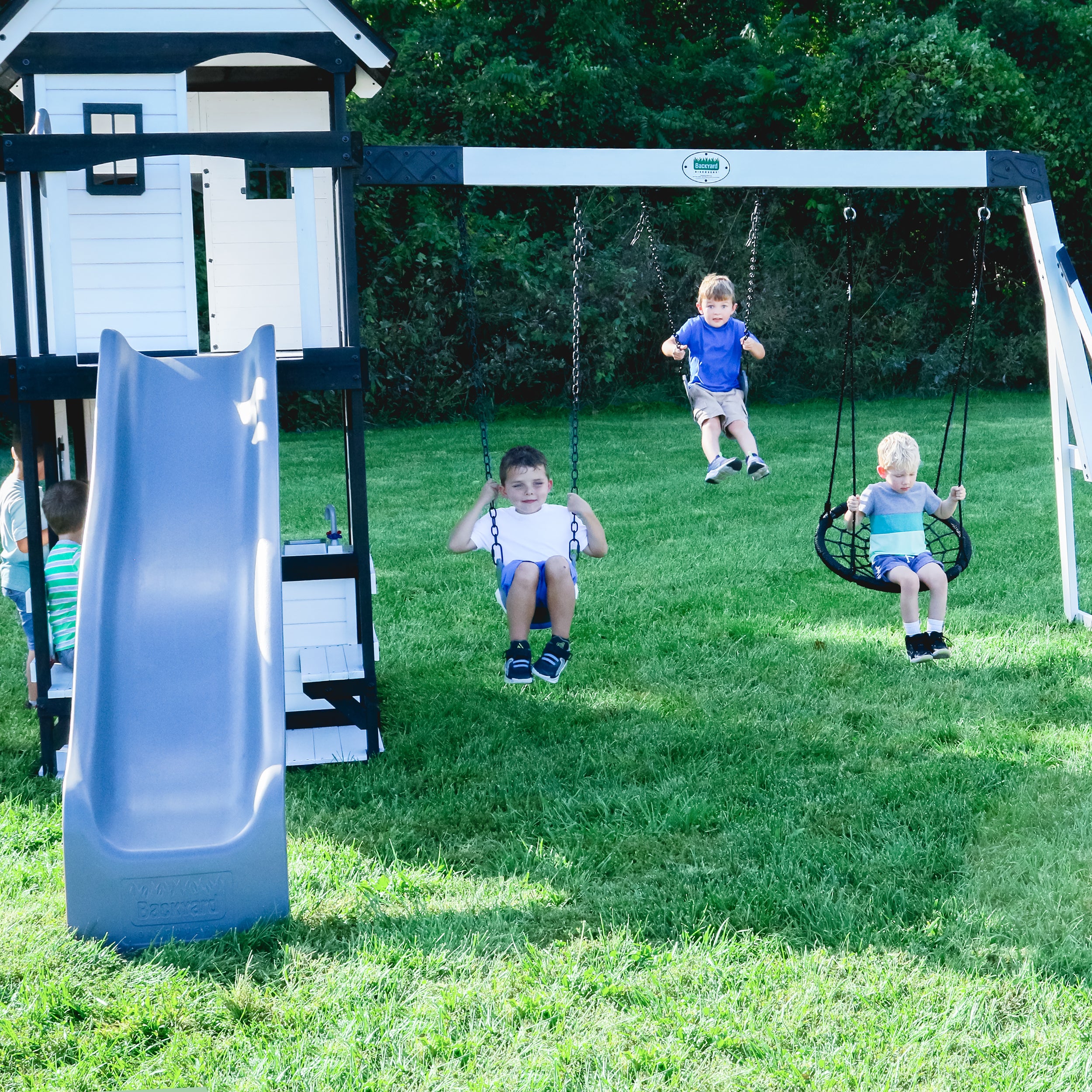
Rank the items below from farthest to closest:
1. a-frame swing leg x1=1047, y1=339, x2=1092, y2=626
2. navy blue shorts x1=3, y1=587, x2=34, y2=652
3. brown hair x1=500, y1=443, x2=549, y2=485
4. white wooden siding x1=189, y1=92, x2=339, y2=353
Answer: a-frame swing leg x1=1047, y1=339, x2=1092, y2=626, white wooden siding x1=189, y1=92, x2=339, y2=353, navy blue shorts x1=3, y1=587, x2=34, y2=652, brown hair x1=500, y1=443, x2=549, y2=485

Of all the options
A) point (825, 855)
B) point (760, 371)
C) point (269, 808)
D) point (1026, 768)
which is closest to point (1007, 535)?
point (1026, 768)

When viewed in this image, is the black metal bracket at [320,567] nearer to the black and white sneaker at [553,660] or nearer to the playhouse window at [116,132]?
the black and white sneaker at [553,660]

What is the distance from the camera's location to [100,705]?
4.18m

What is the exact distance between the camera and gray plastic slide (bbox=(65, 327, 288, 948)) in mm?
3814

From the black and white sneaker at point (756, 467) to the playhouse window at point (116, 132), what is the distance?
3.43m

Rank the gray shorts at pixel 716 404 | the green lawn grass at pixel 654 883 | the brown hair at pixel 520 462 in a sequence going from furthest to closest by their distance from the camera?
1. the gray shorts at pixel 716 404
2. the brown hair at pixel 520 462
3. the green lawn grass at pixel 654 883

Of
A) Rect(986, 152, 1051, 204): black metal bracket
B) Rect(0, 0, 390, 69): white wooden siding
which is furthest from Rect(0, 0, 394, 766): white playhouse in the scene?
Rect(986, 152, 1051, 204): black metal bracket

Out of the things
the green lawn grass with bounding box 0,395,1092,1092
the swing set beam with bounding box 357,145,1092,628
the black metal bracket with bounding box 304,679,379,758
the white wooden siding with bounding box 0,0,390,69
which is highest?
the white wooden siding with bounding box 0,0,390,69

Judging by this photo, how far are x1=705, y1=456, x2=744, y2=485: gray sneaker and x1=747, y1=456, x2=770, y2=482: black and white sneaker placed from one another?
7cm

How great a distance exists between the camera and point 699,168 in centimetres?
597

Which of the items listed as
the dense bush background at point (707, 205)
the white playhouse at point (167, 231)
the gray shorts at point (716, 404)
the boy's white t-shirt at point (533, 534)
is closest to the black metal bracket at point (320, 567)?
the white playhouse at point (167, 231)

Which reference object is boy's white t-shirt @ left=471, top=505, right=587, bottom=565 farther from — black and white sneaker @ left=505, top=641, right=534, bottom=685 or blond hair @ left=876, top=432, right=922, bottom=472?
blond hair @ left=876, top=432, right=922, bottom=472

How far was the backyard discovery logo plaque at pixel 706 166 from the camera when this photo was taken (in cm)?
595

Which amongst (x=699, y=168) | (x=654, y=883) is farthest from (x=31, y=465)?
(x=699, y=168)
